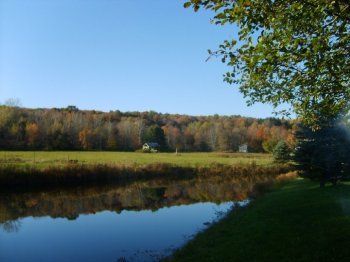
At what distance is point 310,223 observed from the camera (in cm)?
1338

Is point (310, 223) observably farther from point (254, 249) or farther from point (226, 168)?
point (226, 168)

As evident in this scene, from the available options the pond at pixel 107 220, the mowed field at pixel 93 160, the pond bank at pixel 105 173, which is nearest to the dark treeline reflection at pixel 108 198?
the pond at pixel 107 220

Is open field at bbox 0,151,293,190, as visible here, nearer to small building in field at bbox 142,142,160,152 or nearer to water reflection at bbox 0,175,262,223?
water reflection at bbox 0,175,262,223

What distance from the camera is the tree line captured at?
80625mm

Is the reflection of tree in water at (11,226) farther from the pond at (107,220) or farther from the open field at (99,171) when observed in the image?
the open field at (99,171)

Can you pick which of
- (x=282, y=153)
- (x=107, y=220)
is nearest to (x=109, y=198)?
(x=107, y=220)

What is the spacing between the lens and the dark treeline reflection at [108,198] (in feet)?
83.7

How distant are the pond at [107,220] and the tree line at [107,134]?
136 ft

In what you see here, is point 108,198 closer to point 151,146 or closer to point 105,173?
point 105,173

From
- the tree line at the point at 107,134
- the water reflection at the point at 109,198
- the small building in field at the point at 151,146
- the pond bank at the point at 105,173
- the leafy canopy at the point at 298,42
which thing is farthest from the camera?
the small building in field at the point at 151,146

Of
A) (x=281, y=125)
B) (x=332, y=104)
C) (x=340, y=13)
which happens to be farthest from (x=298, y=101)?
(x=281, y=125)

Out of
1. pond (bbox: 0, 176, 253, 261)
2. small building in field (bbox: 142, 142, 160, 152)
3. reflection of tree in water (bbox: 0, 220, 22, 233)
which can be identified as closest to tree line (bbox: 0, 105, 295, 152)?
small building in field (bbox: 142, 142, 160, 152)

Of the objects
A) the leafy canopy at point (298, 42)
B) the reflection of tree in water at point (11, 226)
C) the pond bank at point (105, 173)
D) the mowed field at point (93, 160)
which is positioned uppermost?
the leafy canopy at point (298, 42)

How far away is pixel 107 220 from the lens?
2305 cm
